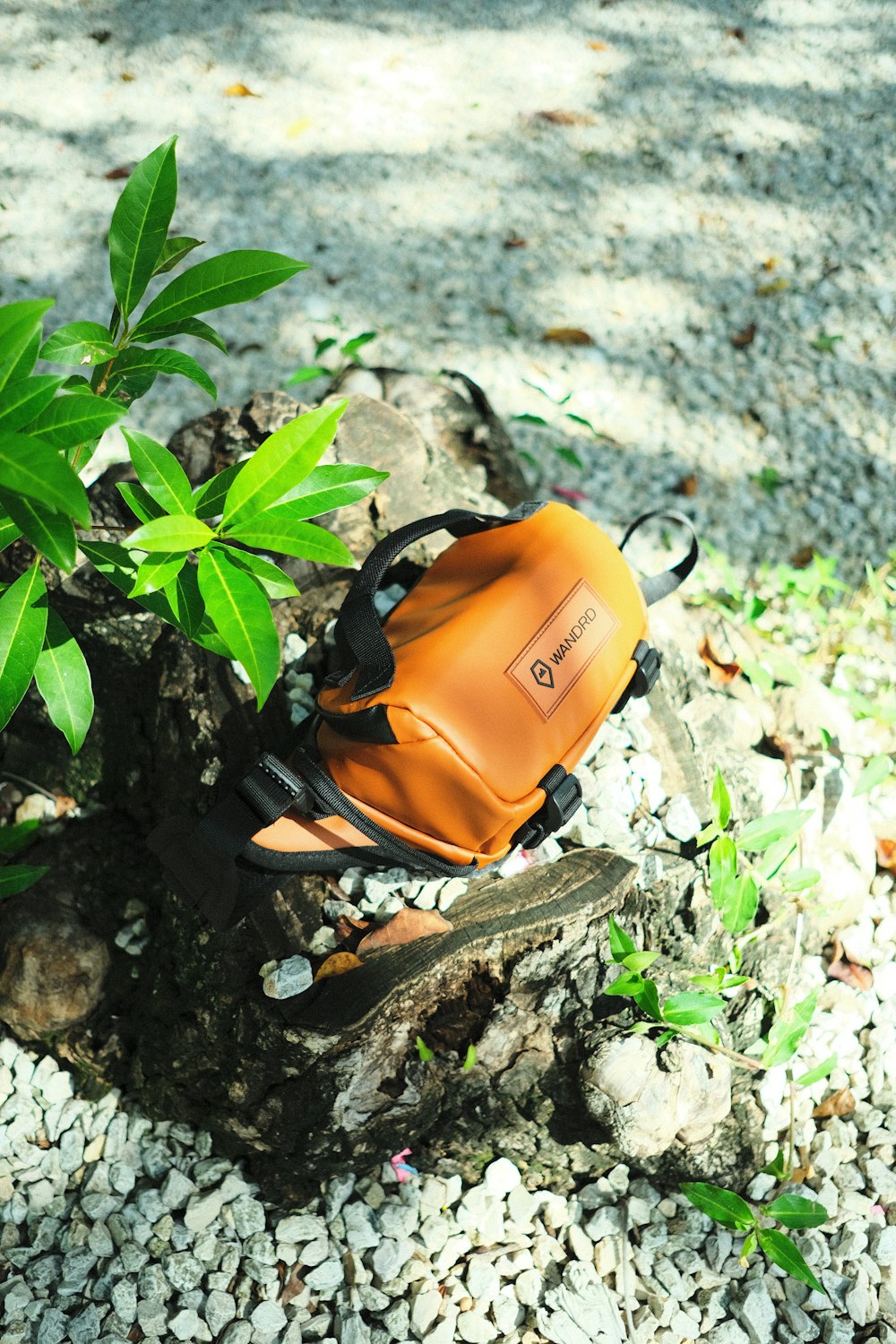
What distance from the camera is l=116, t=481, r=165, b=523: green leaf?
1377 mm

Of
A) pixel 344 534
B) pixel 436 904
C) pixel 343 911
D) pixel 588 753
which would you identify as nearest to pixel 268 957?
pixel 343 911

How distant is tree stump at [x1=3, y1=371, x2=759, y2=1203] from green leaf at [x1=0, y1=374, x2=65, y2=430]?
0.90 meters

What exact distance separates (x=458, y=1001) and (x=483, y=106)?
4013 millimetres

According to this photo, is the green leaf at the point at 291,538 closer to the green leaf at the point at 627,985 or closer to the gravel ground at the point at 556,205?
the green leaf at the point at 627,985

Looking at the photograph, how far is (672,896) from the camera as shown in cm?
194

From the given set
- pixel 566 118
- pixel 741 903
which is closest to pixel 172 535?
pixel 741 903

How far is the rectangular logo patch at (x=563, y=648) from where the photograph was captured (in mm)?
1748

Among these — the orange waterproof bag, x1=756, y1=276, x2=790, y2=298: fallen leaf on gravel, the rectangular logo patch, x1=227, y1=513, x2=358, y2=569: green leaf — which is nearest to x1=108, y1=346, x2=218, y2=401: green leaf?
x1=227, y1=513, x2=358, y2=569: green leaf

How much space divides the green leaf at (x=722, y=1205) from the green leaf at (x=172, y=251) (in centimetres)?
193

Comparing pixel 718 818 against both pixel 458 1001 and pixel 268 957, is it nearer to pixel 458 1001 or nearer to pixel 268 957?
pixel 458 1001

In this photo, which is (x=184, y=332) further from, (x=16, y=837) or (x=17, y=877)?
(x=16, y=837)

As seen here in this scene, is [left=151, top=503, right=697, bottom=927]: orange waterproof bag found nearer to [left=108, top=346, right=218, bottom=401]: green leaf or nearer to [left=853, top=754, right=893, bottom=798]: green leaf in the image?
[left=108, top=346, right=218, bottom=401]: green leaf

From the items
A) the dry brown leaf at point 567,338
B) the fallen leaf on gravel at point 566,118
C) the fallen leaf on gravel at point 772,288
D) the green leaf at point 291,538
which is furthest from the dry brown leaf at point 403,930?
the fallen leaf on gravel at point 566,118

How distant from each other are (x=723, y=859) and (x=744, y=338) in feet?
8.02
